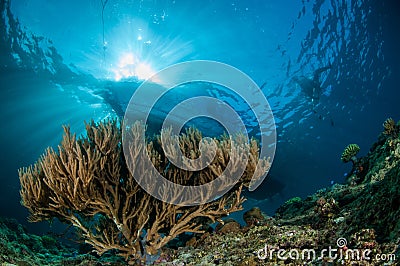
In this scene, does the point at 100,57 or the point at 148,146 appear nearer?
the point at 148,146

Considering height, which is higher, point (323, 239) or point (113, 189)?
point (113, 189)

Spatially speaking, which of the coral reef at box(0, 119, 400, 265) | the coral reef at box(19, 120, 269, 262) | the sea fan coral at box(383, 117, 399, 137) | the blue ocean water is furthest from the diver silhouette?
the coral reef at box(19, 120, 269, 262)

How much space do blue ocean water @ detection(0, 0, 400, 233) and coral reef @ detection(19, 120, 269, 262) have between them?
9.07 meters

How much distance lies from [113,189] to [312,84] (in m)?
17.8

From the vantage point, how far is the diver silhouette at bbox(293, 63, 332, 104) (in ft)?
54.7

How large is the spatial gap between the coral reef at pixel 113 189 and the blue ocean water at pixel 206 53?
9.07 m

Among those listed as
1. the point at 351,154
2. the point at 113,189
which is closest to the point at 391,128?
the point at 351,154

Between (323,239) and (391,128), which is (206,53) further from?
(323,239)

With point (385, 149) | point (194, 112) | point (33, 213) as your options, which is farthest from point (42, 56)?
point (385, 149)

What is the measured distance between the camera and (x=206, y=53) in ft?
44.9

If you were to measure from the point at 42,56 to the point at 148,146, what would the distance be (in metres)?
15.9

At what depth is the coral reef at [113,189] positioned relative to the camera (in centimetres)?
354

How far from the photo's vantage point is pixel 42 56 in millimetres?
15406

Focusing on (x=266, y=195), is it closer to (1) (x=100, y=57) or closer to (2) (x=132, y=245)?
(1) (x=100, y=57)
